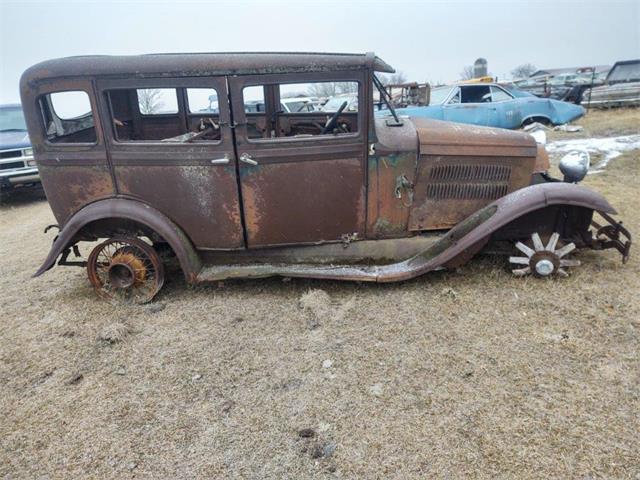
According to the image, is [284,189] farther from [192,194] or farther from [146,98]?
[146,98]

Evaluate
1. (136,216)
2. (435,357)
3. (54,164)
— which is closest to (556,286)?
(435,357)

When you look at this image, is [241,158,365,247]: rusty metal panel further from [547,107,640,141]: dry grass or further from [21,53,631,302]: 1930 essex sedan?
[547,107,640,141]: dry grass

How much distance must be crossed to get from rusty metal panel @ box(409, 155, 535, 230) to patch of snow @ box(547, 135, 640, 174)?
4.48 m

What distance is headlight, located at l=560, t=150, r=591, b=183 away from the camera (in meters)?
3.99

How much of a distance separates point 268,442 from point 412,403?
2.63 ft

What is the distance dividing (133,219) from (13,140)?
6523mm

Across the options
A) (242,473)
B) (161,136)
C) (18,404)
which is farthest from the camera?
(161,136)

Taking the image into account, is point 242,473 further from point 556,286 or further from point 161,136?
point 161,136

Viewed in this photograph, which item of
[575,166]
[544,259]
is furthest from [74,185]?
[575,166]

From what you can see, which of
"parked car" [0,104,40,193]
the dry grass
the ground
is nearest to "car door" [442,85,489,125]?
the dry grass

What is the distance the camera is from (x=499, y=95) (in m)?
10.1

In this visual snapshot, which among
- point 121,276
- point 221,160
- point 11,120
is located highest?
point 221,160

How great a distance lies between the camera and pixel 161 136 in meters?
4.39

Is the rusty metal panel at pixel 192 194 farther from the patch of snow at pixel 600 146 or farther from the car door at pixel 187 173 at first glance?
the patch of snow at pixel 600 146
